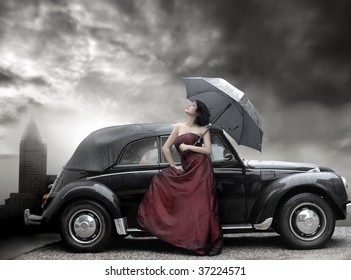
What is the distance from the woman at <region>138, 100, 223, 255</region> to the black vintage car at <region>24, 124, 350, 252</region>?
0.15m

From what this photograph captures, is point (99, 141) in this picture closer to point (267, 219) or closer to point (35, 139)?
point (35, 139)

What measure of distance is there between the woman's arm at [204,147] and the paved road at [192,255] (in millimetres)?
1184

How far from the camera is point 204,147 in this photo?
219 inches

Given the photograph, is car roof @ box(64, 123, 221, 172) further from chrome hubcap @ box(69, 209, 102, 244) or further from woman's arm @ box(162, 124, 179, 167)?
chrome hubcap @ box(69, 209, 102, 244)

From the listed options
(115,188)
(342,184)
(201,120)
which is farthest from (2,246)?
(342,184)

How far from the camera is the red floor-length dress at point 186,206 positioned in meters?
5.46

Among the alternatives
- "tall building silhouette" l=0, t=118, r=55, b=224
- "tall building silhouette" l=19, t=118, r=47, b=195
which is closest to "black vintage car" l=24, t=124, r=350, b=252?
"tall building silhouette" l=0, t=118, r=55, b=224

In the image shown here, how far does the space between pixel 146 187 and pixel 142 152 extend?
418 mm

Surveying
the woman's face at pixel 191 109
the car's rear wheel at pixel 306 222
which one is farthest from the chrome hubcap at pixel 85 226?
the car's rear wheel at pixel 306 222

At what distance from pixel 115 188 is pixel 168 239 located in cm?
84

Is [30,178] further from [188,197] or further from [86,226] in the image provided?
[188,197]

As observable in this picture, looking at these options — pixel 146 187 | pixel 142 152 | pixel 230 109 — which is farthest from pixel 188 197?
pixel 230 109

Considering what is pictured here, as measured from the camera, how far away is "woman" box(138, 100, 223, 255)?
17.9 feet

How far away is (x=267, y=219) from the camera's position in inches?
220
